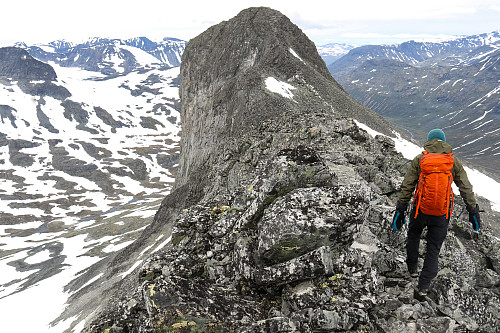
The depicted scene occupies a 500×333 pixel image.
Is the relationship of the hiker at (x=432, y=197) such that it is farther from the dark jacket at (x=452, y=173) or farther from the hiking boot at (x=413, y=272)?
the hiking boot at (x=413, y=272)

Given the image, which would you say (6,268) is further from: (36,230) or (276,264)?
(276,264)

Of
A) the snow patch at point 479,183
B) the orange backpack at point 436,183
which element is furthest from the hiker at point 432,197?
the snow patch at point 479,183

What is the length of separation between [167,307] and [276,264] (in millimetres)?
3300

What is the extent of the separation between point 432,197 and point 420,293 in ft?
9.74

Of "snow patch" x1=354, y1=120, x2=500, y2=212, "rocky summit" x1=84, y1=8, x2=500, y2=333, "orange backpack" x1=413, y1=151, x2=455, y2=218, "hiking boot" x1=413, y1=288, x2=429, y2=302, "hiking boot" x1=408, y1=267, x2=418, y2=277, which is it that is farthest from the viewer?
"snow patch" x1=354, y1=120, x2=500, y2=212

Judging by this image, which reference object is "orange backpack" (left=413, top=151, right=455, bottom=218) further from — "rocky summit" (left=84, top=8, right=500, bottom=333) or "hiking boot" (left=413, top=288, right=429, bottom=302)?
"hiking boot" (left=413, top=288, right=429, bottom=302)

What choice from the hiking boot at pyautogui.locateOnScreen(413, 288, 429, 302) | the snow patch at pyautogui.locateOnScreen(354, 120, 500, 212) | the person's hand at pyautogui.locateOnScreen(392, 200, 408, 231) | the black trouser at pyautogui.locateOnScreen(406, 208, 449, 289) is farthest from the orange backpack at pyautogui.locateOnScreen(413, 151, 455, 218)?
the snow patch at pyautogui.locateOnScreen(354, 120, 500, 212)

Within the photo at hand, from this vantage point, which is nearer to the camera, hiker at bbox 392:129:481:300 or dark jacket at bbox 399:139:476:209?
hiker at bbox 392:129:481:300

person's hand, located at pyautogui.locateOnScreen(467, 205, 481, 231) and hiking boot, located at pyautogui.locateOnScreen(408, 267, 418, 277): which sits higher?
person's hand, located at pyautogui.locateOnScreen(467, 205, 481, 231)

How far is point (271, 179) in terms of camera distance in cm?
A: 1066

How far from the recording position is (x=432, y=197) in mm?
8484

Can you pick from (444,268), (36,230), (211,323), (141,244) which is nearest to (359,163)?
(444,268)

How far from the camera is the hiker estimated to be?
27.6 ft

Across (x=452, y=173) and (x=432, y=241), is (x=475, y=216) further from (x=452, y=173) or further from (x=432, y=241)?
(x=432, y=241)
